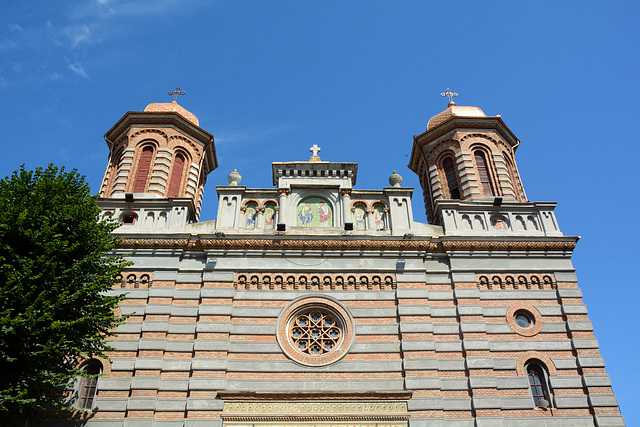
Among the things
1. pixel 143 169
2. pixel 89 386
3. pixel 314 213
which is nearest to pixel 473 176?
pixel 314 213

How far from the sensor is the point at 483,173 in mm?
20438

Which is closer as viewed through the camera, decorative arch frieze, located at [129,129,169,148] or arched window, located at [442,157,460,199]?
arched window, located at [442,157,460,199]

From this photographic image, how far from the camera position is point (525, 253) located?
17016 mm

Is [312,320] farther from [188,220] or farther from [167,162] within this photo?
[167,162]

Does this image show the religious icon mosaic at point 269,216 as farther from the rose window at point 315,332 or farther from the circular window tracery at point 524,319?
→ the circular window tracery at point 524,319

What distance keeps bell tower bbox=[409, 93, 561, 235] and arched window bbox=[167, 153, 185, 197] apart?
9.86 m

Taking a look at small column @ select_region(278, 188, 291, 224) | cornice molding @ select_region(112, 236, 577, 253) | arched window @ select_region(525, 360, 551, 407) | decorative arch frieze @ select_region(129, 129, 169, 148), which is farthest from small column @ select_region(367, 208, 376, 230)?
decorative arch frieze @ select_region(129, 129, 169, 148)

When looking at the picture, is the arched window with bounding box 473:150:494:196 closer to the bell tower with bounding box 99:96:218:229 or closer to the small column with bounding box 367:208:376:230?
the small column with bounding box 367:208:376:230

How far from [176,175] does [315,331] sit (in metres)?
9.14

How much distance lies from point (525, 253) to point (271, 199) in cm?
867

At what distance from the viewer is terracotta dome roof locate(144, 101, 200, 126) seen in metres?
22.3

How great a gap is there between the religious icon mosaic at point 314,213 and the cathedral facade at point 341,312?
0.05 meters

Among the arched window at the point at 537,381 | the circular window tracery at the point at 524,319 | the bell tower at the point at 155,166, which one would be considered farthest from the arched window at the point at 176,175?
the arched window at the point at 537,381

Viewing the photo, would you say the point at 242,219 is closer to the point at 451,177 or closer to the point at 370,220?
the point at 370,220
